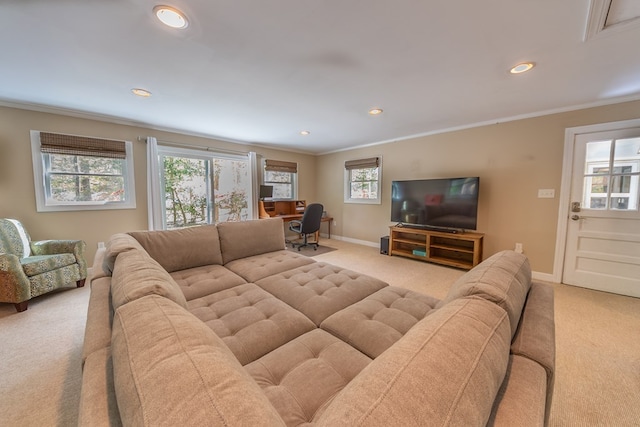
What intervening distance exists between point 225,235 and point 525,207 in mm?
3846

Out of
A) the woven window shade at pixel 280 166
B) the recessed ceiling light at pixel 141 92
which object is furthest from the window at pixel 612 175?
the recessed ceiling light at pixel 141 92

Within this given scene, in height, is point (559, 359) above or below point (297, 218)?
below

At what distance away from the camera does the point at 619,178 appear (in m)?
2.64

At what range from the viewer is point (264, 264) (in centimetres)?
229

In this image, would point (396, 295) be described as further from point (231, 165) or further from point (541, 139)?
point (231, 165)

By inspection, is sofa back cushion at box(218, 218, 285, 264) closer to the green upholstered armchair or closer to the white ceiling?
the white ceiling

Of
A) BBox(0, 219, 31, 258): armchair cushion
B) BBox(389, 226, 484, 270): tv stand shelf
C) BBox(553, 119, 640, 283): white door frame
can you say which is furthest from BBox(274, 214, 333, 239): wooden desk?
BBox(553, 119, 640, 283): white door frame

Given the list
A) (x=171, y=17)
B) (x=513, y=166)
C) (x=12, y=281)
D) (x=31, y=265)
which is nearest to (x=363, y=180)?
(x=513, y=166)

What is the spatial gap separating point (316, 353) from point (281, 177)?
485 centimetres

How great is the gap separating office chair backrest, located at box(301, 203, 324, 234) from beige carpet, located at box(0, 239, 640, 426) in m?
2.31

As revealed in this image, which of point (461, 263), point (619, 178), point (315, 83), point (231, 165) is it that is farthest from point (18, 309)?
point (619, 178)

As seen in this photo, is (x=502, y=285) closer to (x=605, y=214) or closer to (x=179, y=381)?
(x=179, y=381)

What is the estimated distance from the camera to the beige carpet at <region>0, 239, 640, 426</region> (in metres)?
1.30

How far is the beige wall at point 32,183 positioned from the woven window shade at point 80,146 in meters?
0.10
